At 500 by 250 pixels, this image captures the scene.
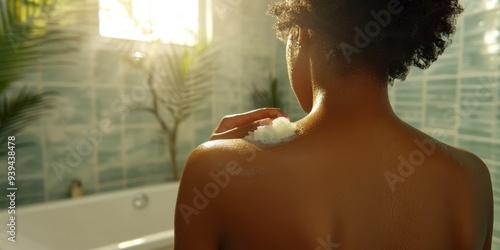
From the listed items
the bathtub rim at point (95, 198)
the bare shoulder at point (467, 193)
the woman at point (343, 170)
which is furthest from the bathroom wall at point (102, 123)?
the bare shoulder at point (467, 193)

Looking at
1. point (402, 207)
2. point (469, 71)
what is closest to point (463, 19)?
point (469, 71)

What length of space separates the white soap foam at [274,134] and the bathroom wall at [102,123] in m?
1.64

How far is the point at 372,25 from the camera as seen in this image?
1.76 ft

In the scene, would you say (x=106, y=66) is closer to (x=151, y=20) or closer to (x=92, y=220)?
(x=151, y=20)

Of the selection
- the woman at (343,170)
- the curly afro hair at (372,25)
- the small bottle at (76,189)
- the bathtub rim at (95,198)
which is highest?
the curly afro hair at (372,25)

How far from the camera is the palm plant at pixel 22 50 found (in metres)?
1.43

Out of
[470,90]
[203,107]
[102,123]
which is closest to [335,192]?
[470,90]

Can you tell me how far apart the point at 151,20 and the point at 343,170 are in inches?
77.0

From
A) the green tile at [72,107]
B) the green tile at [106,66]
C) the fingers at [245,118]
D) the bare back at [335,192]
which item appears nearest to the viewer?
the bare back at [335,192]

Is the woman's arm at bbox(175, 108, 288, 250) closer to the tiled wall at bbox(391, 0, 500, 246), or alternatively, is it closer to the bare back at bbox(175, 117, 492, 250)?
the bare back at bbox(175, 117, 492, 250)

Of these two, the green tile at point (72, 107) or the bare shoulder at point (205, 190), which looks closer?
the bare shoulder at point (205, 190)

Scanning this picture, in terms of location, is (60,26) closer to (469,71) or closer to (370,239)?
(370,239)

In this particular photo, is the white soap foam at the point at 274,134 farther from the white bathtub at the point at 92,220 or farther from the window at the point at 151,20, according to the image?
the window at the point at 151,20

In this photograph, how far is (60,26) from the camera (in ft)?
5.91
